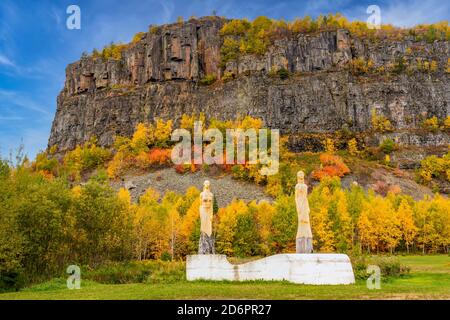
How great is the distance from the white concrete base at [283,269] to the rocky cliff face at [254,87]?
10031 centimetres

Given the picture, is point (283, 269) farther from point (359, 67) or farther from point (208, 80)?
point (208, 80)

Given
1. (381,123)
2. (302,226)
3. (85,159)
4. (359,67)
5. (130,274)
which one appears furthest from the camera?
(359,67)

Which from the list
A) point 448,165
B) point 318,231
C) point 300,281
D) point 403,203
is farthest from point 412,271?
point 448,165

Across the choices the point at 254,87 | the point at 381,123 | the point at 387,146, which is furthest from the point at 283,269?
the point at 254,87

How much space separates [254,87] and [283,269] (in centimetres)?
11264

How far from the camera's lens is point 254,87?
134 meters

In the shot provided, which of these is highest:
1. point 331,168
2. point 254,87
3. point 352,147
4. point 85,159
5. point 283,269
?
point 254,87

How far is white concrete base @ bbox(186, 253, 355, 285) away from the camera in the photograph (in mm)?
22484

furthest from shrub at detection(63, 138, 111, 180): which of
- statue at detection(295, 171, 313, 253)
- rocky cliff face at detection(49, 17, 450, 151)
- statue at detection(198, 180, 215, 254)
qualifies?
statue at detection(295, 171, 313, 253)

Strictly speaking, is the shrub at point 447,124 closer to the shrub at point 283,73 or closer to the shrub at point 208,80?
the shrub at point 283,73

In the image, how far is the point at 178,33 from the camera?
148 m

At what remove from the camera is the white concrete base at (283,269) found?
22.5 metres

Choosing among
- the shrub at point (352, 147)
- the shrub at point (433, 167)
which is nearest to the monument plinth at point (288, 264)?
the shrub at point (433, 167)

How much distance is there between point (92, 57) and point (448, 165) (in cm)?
10232
